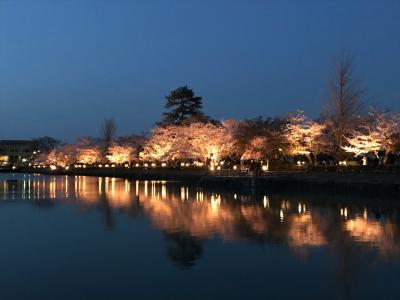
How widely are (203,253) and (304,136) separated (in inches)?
1333

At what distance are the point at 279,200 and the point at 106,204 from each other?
398 inches

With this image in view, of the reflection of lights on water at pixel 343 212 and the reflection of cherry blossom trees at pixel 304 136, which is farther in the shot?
the reflection of cherry blossom trees at pixel 304 136

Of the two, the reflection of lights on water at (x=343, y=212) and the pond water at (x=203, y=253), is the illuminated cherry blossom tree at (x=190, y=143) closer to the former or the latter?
the reflection of lights on water at (x=343, y=212)

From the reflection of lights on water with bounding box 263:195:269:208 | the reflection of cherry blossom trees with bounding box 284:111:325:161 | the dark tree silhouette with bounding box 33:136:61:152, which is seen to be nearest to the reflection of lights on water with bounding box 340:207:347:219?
the reflection of lights on water with bounding box 263:195:269:208

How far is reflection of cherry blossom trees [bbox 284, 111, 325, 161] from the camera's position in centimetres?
4500

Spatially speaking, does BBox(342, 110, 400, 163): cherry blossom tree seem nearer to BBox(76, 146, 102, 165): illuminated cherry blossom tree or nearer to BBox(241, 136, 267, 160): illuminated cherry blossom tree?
BBox(241, 136, 267, 160): illuminated cherry blossom tree

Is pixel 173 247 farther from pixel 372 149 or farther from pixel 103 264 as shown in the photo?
pixel 372 149

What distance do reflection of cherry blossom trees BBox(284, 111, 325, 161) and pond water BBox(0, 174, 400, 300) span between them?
20.6 m

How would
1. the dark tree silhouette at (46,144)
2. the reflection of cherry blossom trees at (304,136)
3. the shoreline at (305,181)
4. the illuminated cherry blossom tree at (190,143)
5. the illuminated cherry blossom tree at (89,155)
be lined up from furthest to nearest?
the dark tree silhouette at (46,144) < the illuminated cherry blossom tree at (89,155) < the illuminated cherry blossom tree at (190,143) < the reflection of cherry blossom trees at (304,136) < the shoreline at (305,181)

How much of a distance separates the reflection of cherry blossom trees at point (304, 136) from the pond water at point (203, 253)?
20608 mm

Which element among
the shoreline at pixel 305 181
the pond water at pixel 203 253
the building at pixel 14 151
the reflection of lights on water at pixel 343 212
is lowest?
the pond water at pixel 203 253

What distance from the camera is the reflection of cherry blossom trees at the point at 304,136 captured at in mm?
44997

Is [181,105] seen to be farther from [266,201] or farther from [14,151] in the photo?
[14,151]

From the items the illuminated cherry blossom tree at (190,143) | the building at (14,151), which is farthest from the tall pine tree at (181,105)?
the building at (14,151)
